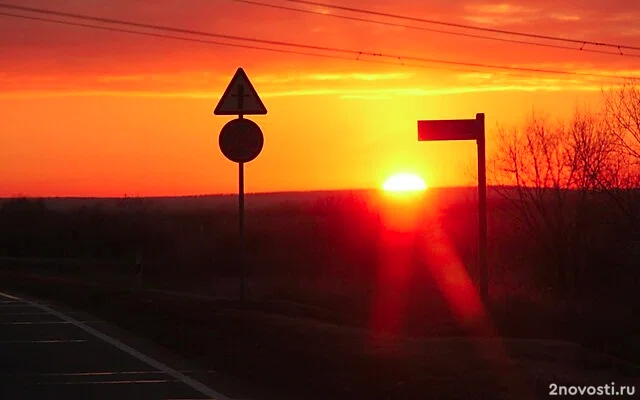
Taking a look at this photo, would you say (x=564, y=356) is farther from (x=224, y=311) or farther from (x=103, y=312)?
(x=103, y=312)

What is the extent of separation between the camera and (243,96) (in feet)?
60.0

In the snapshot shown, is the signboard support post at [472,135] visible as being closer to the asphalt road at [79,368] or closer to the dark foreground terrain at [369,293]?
the dark foreground terrain at [369,293]

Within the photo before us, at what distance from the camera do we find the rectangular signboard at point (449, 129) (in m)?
21.0

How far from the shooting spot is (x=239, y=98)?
60.0 feet

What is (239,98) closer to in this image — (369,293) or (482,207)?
(482,207)

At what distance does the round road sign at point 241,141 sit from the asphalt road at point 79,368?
3.65 metres

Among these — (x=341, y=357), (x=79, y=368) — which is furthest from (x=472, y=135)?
(x=79, y=368)

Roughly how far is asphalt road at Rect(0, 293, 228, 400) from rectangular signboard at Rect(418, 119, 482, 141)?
7100mm

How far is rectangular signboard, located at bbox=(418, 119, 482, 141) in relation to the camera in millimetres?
20984

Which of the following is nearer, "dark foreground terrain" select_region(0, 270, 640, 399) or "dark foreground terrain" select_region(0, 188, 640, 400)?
"dark foreground terrain" select_region(0, 270, 640, 399)

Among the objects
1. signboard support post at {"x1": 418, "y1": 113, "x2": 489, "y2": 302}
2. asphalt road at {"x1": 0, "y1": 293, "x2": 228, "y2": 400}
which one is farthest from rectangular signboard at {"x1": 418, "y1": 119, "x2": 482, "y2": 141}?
asphalt road at {"x1": 0, "y1": 293, "x2": 228, "y2": 400}

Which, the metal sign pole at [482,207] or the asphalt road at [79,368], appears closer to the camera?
the asphalt road at [79,368]

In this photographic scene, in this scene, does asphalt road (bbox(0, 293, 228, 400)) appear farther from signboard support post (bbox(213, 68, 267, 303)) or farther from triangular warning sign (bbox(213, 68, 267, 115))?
triangular warning sign (bbox(213, 68, 267, 115))

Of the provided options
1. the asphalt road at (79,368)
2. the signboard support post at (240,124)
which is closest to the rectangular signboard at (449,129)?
the signboard support post at (240,124)
